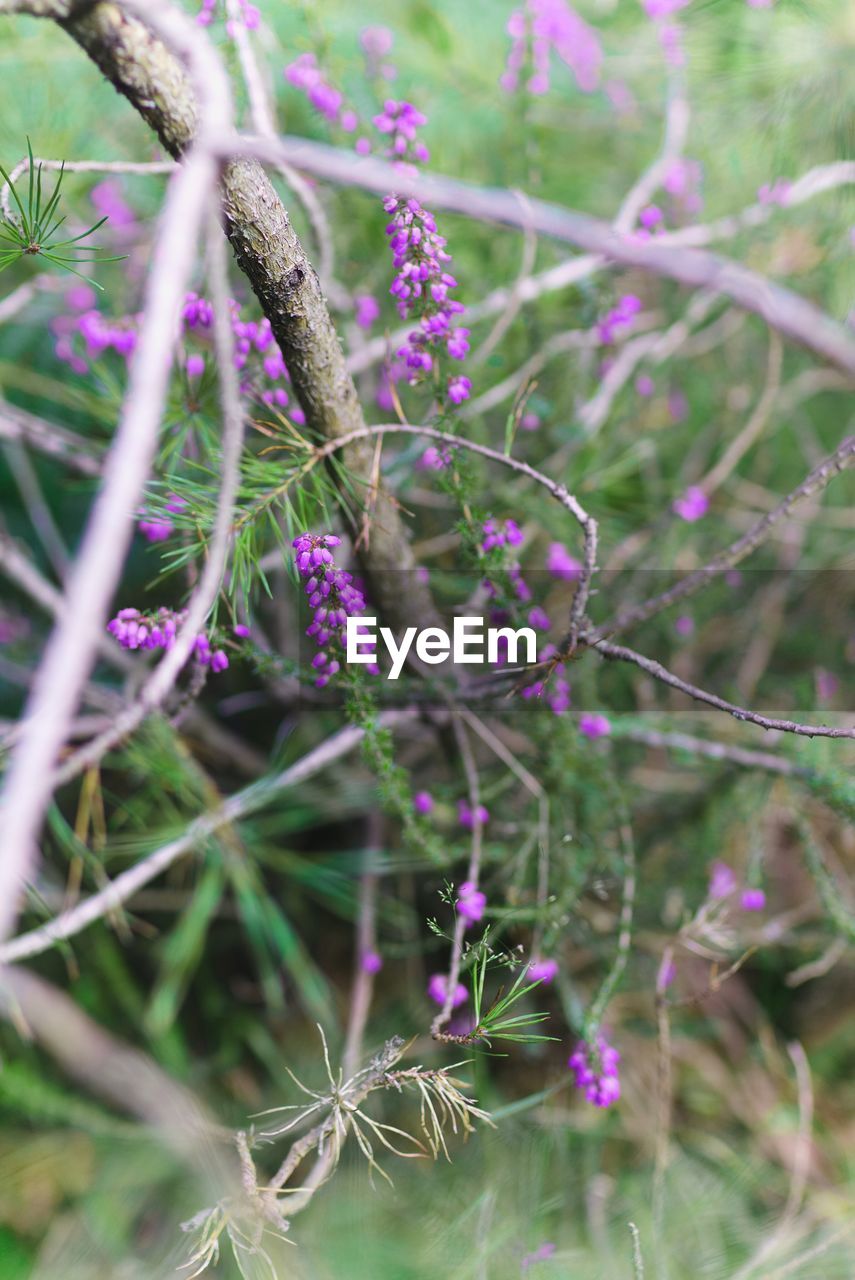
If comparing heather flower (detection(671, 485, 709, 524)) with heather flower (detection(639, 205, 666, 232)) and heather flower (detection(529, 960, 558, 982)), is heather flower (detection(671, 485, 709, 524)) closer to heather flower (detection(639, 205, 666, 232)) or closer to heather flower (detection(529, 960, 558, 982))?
heather flower (detection(639, 205, 666, 232))

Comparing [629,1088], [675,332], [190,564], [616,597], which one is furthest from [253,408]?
[629,1088]

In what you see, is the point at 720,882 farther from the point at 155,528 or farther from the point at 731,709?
the point at 155,528

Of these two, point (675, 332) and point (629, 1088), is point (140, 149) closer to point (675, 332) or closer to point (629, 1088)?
point (675, 332)

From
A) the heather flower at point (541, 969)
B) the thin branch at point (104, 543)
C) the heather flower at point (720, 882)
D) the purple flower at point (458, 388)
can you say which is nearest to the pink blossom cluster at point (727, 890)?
the heather flower at point (720, 882)

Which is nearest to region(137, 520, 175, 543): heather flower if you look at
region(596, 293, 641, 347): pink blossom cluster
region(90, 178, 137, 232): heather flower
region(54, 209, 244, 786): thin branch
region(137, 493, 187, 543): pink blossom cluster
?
region(137, 493, 187, 543): pink blossom cluster

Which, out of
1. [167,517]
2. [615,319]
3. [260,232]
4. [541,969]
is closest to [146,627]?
→ [167,517]
